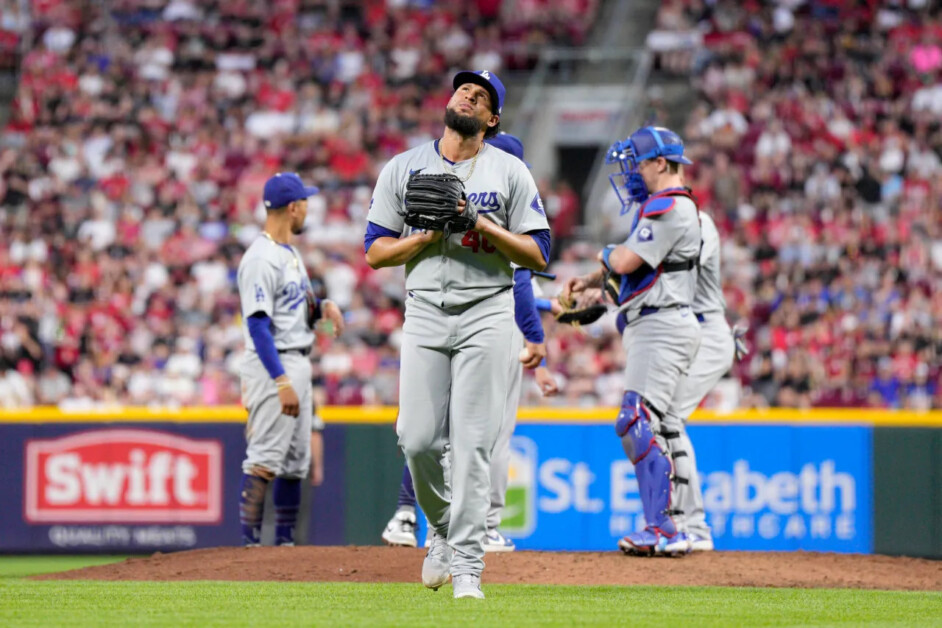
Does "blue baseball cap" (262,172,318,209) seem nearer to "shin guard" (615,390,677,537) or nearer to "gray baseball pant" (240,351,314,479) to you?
"gray baseball pant" (240,351,314,479)

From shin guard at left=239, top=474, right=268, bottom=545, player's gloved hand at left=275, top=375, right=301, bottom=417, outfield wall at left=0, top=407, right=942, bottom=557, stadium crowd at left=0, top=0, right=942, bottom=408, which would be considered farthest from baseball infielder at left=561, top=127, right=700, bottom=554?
stadium crowd at left=0, top=0, right=942, bottom=408

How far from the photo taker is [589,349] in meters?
16.4

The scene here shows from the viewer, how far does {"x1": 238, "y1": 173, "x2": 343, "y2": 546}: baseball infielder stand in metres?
8.91

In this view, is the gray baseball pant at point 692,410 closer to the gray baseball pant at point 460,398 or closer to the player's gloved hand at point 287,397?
the player's gloved hand at point 287,397

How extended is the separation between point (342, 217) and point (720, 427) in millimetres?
8396

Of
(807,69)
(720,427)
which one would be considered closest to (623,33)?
(807,69)

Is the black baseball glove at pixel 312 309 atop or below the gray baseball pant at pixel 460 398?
atop

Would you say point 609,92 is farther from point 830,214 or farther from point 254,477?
point 254,477

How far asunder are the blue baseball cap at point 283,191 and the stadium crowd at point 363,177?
662 cm

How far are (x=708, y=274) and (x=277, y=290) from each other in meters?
2.76

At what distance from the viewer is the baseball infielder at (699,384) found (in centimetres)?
861

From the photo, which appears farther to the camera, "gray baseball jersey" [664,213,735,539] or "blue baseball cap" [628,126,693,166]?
"gray baseball jersey" [664,213,735,539]

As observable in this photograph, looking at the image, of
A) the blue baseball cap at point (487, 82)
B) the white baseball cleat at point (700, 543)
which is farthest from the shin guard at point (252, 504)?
the blue baseball cap at point (487, 82)

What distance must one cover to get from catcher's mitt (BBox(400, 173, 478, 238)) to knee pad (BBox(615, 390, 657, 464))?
2.56 metres
